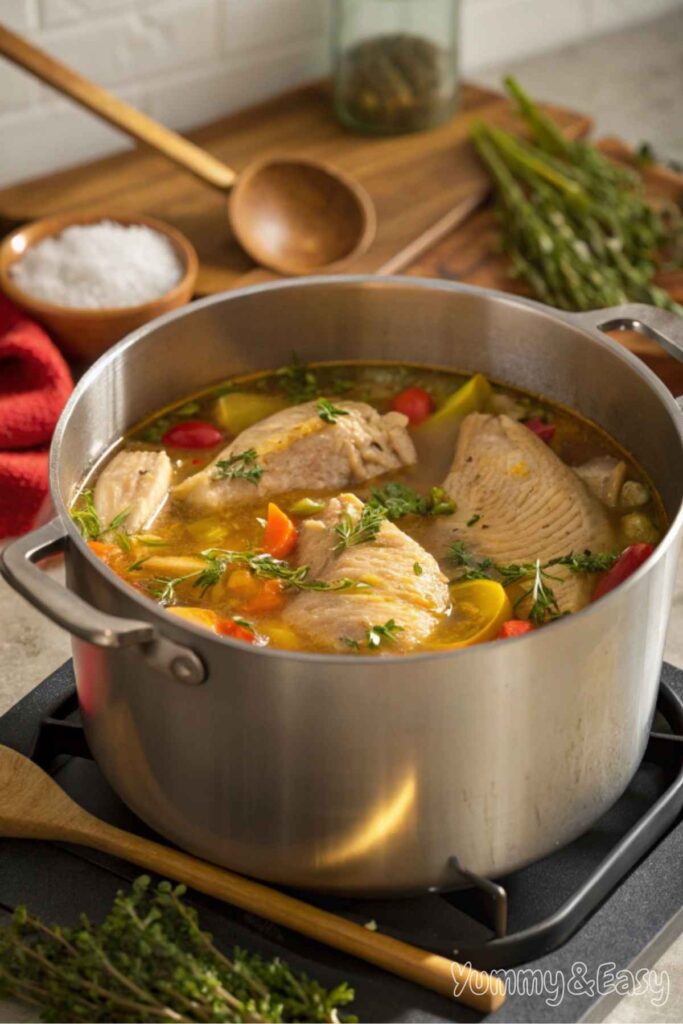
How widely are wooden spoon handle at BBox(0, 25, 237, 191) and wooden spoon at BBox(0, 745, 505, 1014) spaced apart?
1.39 metres

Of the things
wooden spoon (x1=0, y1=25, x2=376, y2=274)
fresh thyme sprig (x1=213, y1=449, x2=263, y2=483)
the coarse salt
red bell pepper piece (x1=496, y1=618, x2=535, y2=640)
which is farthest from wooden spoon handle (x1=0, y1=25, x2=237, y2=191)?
red bell pepper piece (x1=496, y1=618, x2=535, y2=640)

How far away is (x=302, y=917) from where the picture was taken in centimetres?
157

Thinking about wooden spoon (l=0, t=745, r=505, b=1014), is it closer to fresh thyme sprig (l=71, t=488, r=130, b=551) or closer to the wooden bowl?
fresh thyme sprig (l=71, t=488, r=130, b=551)

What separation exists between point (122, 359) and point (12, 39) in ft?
3.16

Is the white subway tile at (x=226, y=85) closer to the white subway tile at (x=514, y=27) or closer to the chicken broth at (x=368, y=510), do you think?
the white subway tile at (x=514, y=27)

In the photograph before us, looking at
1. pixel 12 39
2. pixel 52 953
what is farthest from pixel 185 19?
pixel 52 953

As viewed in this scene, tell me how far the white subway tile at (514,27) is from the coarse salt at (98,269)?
1.40 m

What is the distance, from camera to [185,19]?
10.1ft

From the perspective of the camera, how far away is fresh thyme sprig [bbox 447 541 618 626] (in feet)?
5.64

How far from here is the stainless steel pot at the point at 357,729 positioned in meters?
1.40

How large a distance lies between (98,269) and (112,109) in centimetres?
37

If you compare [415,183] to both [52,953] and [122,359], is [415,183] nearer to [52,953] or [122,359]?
[122,359]

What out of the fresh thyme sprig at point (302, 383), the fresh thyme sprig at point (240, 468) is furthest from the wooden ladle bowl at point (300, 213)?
the fresh thyme sprig at point (240, 468)

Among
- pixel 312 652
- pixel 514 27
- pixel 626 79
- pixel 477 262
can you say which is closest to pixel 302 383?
pixel 312 652
